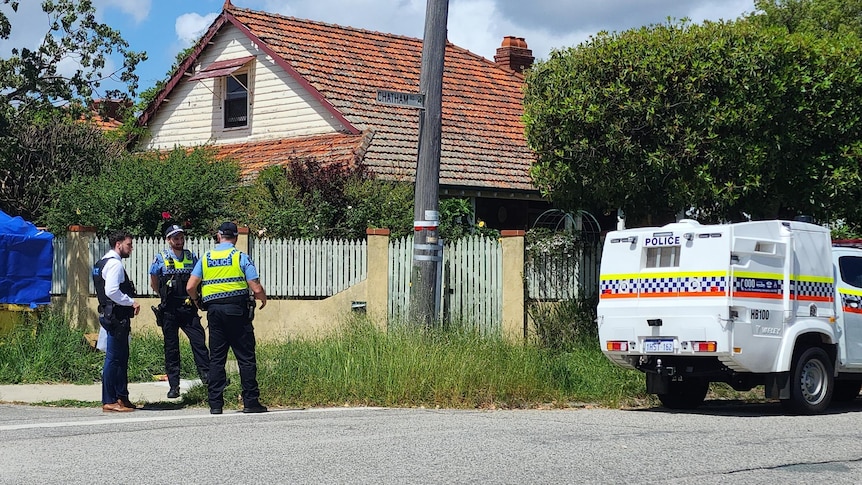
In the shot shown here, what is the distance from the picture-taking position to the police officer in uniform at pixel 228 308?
1154 centimetres

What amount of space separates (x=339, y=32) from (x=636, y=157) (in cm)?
1355

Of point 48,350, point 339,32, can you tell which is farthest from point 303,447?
point 339,32

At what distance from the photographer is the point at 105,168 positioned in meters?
21.0

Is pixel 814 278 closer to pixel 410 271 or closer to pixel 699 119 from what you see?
pixel 699 119

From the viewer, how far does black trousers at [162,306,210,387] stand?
1293 centimetres

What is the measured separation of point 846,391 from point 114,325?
8556 millimetres

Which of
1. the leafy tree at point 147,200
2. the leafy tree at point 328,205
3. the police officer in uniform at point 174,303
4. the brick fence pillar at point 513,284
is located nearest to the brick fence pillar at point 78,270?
the leafy tree at point 147,200

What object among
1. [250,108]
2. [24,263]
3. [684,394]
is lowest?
[684,394]

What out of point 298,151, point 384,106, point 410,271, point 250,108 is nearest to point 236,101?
point 250,108

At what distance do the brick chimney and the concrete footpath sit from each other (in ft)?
58.5

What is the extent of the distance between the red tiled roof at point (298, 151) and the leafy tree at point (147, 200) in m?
2.74

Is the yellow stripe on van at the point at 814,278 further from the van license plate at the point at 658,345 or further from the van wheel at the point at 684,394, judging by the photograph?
the van wheel at the point at 684,394

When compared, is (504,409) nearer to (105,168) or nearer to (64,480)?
(64,480)

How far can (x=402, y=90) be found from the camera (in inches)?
1015
